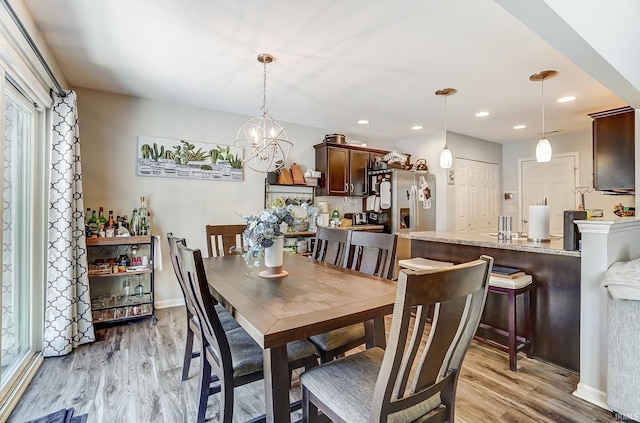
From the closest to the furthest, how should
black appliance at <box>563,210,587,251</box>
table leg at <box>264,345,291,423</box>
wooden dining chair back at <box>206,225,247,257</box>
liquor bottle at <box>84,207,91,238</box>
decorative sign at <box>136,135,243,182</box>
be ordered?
1. table leg at <box>264,345,291,423</box>
2. black appliance at <box>563,210,587,251</box>
3. wooden dining chair back at <box>206,225,247,257</box>
4. liquor bottle at <box>84,207,91,238</box>
5. decorative sign at <box>136,135,243,182</box>

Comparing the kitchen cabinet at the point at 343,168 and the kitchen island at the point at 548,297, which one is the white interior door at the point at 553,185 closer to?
the kitchen cabinet at the point at 343,168

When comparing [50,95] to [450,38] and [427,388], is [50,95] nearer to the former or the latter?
[450,38]

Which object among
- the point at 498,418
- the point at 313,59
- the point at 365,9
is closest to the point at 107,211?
the point at 313,59

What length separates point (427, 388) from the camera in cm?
107

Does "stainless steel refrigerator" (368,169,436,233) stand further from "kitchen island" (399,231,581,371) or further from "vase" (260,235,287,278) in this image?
"vase" (260,235,287,278)

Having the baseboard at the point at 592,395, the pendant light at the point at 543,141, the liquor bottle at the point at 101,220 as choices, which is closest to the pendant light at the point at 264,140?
the liquor bottle at the point at 101,220

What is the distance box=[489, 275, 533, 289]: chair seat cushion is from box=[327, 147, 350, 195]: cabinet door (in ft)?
8.93

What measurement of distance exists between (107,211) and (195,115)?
4.90 ft

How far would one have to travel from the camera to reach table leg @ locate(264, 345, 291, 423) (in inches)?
48.3

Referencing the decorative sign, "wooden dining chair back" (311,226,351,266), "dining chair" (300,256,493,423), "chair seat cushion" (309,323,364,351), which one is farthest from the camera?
the decorative sign

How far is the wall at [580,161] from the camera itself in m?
4.77

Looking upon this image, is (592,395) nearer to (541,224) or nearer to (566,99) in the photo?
(541,224)

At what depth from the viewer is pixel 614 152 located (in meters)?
2.95

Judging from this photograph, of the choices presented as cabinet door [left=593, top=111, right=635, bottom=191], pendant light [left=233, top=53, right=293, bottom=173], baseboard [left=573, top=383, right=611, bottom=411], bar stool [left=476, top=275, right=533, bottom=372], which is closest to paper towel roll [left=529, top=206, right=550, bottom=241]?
bar stool [left=476, top=275, right=533, bottom=372]
